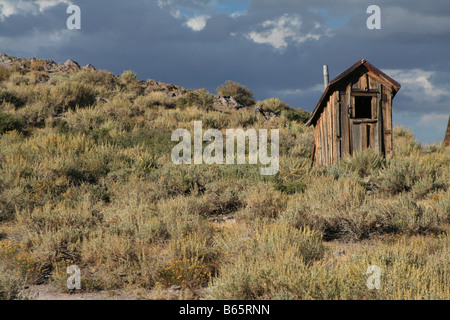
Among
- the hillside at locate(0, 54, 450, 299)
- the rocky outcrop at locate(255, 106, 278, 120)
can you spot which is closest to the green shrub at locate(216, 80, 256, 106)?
the rocky outcrop at locate(255, 106, 278, 120)

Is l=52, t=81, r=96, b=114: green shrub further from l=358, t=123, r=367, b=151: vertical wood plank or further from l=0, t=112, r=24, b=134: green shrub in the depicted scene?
l=358, t=123, r=367, b=151: vertical wood plank

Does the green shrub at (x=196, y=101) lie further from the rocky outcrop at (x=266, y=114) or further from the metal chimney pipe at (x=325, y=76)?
the metal chimney pipe at (x=325, y=76)

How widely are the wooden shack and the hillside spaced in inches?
32.9

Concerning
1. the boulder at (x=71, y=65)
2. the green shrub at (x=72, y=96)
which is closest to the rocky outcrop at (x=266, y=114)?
the green shrub at (x=72, y=96)

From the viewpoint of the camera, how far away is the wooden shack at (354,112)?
12.8m

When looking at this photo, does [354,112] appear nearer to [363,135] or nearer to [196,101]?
[363,135]

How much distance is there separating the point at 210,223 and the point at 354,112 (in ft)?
24.6

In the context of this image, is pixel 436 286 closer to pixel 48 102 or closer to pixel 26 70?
pixel 48 102

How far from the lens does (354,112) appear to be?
42.7ft

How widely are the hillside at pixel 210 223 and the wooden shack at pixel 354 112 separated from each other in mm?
835

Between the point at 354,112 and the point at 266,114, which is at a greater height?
the point at 266,114

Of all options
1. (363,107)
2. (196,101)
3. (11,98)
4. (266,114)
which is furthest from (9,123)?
(266,114)

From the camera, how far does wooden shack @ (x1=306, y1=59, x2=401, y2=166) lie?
12.8m

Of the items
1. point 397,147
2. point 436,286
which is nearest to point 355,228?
point 436,286
